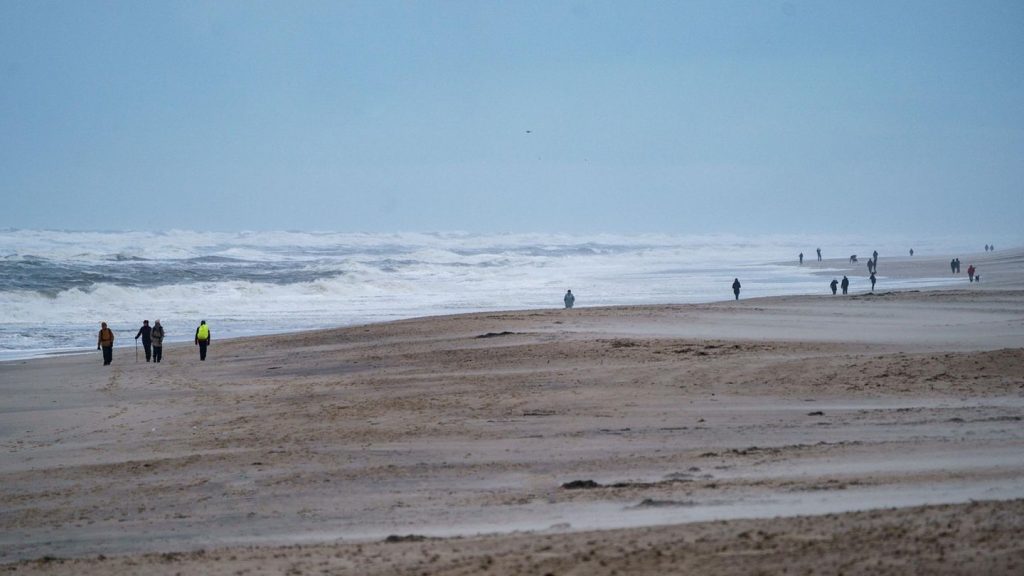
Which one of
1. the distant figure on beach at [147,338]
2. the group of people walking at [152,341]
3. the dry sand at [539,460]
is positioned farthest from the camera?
the distant figure on beach at [147,338]

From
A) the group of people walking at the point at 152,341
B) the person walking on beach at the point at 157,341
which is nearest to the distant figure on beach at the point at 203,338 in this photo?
the group of people walking at the point at 152,341

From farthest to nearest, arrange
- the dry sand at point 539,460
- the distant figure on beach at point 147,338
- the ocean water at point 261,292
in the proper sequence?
the ocean water at point 261,292
the distant figure on beach at point 147,338
the dry sand at point 539,460

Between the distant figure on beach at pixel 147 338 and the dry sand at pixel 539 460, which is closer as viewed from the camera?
the dry sand at pixel 539 460

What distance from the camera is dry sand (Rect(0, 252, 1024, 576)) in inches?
270

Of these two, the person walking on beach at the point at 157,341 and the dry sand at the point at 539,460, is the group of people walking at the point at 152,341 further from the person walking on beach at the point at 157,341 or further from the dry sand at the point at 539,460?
Answer: the dry sand at the point at 539,460

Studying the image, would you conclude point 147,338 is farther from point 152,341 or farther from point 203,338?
point 203,338

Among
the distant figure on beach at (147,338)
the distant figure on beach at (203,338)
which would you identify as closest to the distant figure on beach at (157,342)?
the distant figure on beach at (147,338)

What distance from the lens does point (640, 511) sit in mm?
8023

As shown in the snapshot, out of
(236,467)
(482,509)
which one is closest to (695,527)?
(482,509)

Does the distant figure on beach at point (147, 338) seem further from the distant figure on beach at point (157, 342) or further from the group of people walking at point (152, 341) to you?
the distant figure on beach at point (157, 342)

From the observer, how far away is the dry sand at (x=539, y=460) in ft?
22.5

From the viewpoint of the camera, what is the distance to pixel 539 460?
34.9 ft

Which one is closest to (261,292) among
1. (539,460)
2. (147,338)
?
(147,338)

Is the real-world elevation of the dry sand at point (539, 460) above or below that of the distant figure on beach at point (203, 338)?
below
